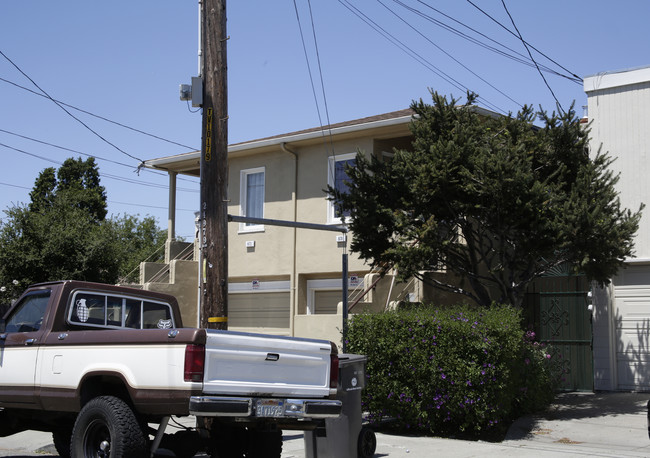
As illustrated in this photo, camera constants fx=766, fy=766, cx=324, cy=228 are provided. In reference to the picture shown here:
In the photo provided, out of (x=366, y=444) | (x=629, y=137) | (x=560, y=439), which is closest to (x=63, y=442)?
(x=366, y=444)

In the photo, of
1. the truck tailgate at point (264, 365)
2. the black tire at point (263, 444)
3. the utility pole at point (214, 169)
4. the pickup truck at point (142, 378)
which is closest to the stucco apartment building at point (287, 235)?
the utility pole at point (214, 169)

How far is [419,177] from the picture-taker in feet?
40.7

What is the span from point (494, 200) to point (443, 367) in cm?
285

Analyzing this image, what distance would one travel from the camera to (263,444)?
823cm

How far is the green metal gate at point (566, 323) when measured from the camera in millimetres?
14953

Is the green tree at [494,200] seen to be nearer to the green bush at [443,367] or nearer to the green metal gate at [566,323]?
the green bush at [443,367]

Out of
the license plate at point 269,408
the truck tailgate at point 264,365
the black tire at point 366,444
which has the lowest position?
the black tire at point 366,444

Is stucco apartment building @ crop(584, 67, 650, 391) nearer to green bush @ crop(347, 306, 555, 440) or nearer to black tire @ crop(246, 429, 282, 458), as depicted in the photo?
green bush @ crop(347, 306, 555, 440)

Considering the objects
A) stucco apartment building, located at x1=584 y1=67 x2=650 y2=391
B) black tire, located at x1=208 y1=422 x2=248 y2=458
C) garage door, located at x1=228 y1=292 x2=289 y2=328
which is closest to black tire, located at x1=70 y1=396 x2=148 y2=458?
black tire, located at x1=208 y1=422 x2=248 y2=458

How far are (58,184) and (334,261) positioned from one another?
2950 centimetres

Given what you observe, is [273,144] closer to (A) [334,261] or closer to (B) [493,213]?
(A) [334,261]

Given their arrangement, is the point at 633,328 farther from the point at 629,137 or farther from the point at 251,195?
the point at 251,195

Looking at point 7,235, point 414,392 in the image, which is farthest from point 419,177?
point 7,235

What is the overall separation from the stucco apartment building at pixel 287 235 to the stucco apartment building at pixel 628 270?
434 centimetres
